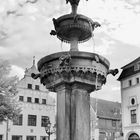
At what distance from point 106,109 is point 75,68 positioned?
53.1 metres

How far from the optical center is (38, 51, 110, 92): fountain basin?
29.8 ft

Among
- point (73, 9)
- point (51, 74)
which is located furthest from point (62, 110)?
point (73, 9)

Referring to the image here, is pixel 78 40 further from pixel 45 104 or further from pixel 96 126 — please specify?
pixel 96 126

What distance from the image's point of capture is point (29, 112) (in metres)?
43.8

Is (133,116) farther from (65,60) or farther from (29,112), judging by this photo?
(65,60)

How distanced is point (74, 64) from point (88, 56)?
0.49 m

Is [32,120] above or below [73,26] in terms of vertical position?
below

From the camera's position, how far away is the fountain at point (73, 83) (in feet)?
29.5

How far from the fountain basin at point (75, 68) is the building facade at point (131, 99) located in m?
32.4

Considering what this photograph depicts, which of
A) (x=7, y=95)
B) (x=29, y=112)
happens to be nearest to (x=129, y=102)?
(x=29, y=112)

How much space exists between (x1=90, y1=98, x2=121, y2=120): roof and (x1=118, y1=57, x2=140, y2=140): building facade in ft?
44.8

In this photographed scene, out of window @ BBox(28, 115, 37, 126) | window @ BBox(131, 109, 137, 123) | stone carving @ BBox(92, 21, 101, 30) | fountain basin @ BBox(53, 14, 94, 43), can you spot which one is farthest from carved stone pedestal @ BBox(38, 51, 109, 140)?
window @ BBox(28, 115, 37, 126)

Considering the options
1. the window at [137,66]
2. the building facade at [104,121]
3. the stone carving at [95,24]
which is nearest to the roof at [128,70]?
the window at [137,66]

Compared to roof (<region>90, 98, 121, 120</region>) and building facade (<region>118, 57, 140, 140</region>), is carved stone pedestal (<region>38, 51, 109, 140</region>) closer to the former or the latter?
building facade (<region>118, 57, 140, 140</region>)
